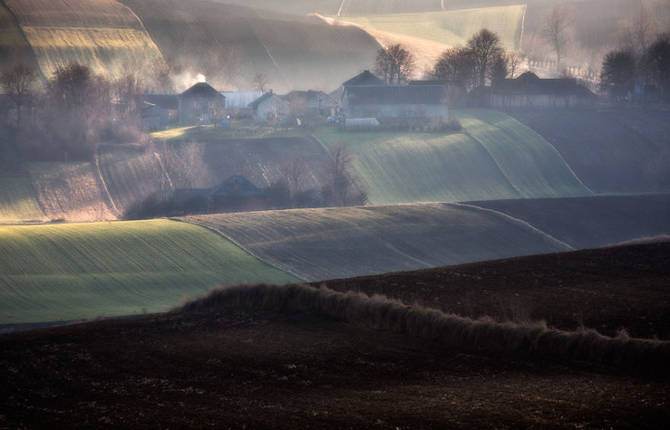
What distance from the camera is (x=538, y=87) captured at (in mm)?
130750

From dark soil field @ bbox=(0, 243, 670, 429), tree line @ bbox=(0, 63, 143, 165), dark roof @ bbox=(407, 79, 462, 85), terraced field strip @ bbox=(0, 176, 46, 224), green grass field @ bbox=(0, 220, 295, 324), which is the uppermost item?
dark roof @ bbox=(407, 79, 462, 85)

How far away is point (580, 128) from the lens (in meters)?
113

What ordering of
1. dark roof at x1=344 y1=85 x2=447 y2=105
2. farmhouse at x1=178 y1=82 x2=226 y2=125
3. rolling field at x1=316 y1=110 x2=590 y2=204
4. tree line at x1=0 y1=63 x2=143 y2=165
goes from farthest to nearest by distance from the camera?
dark roof at x1=344 y1=85 x2=447 y2=105
farmhouse at x1=178 y1=82 x2=226 y2=125
tree line at x1=0 y1=63 x2=143 y2=165
rolling field at x1=316 y1=110 x2=590 y2=204

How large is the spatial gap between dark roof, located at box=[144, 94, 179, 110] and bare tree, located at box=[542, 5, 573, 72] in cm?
8999

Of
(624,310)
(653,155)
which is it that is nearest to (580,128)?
(653,155)

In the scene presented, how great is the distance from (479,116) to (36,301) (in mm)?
87034

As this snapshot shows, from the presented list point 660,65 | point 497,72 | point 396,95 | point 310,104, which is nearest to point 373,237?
point 396,95

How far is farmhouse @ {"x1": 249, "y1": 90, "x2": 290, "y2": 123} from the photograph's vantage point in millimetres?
118625

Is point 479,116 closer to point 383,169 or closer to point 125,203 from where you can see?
point 383,169

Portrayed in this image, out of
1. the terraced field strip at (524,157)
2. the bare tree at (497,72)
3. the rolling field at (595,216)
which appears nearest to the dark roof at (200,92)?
the terraced field strip at (524,157)

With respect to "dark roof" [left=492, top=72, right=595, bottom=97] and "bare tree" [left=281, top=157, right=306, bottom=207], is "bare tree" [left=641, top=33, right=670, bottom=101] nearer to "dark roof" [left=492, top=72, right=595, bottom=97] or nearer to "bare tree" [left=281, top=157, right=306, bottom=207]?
"dark roof" [left=492, top=72, right=595, bottom=97]

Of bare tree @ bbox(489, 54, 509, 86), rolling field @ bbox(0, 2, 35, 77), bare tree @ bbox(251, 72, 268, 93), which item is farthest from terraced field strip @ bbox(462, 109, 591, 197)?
rolling field @ bbox(0, 2, 35, 77)

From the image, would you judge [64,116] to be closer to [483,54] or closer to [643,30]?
[483,54]

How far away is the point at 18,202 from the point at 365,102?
2204 inches
